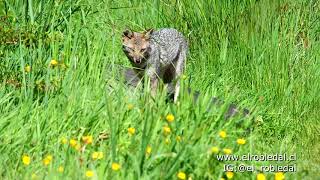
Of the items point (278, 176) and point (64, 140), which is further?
point (64, 140)

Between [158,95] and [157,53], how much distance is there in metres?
2.59

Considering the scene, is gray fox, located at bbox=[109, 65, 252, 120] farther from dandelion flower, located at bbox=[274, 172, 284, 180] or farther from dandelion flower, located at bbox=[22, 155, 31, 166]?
dandelion flower, located at bbox=[22, 155, 31, 166]

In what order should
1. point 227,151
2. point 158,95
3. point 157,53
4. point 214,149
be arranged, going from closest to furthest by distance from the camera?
point 214,149, point 227,151, point 158,95, point 157,53

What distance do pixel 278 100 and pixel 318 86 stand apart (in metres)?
0.44

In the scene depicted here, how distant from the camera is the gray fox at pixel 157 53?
760 centimetres

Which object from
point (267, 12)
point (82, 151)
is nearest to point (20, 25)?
point (82, 151)

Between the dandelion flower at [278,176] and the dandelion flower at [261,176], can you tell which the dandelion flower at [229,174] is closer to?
the dandelion flower at [261,176]

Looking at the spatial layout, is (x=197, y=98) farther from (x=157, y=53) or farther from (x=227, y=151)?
(x=157, y=53)

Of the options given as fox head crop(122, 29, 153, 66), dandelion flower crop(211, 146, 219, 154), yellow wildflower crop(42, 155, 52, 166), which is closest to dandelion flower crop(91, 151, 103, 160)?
yellow wildflower crop(42, 155, 52, 166)

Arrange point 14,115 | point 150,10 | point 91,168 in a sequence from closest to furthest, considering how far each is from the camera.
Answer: point 91,168
point 14,115
point 150,10

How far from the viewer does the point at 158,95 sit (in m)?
5.56

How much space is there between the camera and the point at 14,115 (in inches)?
214

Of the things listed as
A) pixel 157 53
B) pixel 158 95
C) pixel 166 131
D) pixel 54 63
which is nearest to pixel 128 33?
pixel 157 53

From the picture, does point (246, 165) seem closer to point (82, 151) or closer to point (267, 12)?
point (82, 151)
